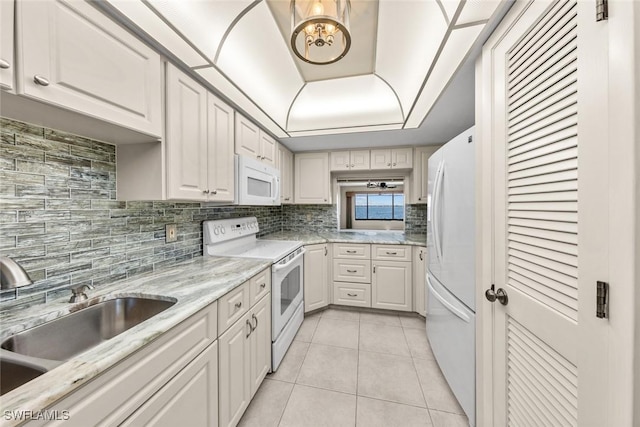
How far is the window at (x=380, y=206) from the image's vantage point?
343 cm

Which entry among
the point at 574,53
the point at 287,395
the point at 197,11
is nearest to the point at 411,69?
the point at 574,53

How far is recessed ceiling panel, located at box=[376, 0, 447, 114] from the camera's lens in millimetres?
1303

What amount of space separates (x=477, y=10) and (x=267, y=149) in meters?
1.93

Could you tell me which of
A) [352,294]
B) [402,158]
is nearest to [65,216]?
[352,294]

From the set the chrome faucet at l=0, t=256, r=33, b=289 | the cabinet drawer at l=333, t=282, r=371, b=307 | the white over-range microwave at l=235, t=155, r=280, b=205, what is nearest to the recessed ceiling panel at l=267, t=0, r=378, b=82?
the white over-range microwave at l=235, t=155, r=280, b=205

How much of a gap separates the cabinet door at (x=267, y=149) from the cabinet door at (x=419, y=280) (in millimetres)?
1940

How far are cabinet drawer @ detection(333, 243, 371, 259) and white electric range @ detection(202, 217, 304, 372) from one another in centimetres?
53

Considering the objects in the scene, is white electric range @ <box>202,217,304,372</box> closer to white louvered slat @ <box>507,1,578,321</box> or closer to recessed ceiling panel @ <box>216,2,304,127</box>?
recessed ceiling panel @ <box>216,2,304,127</box>

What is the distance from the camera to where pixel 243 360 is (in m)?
1.37

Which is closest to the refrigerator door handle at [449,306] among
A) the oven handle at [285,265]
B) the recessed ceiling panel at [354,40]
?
the oven handle at [285,265]

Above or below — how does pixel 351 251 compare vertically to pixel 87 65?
below

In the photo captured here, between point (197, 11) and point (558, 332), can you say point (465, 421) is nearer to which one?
point (558, 332)

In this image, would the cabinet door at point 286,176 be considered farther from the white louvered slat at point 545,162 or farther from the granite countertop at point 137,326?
the white louvered slat at point 545,162

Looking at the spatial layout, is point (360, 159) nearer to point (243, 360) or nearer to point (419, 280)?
point (419, 280)
